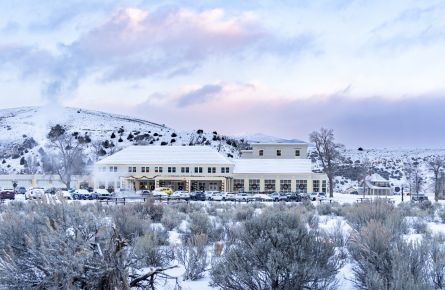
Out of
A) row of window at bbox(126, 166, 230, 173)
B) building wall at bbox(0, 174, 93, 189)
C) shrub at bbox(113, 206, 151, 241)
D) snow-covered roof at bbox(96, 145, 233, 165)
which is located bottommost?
shrub at bbox(113, 206, 151, 241)

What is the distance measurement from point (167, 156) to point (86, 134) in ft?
195

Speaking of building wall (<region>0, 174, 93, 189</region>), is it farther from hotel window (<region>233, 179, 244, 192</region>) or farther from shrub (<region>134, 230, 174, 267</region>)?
shrub (<region>134, 230, 174, 267</region>)

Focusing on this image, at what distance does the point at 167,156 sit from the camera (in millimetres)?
76312

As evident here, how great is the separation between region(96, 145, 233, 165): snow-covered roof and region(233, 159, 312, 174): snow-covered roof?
1.82 meters

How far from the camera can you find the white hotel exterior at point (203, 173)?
71.3 meters

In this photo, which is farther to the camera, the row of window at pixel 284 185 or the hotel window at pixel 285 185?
the hotel window at pixel 285 185

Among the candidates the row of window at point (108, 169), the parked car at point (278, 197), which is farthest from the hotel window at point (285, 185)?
the row of window at point (108, 169)

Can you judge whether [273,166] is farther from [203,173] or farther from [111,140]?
[111,140]

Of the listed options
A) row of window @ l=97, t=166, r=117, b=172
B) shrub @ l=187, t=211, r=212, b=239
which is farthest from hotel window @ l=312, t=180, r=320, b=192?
shrub @ l=187, t=211, r=212, b=239

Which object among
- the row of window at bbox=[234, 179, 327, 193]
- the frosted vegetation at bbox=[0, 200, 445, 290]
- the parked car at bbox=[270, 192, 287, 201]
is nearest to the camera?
the frosted vegetation at bbox=[0, 200, 445, 290]

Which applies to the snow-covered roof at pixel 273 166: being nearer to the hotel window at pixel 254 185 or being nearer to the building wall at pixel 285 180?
the building wall at pixel 285 180

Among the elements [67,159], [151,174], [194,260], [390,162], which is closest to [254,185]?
[151,174]

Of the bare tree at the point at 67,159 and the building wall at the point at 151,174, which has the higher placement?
the bare tree at the point at 67,159

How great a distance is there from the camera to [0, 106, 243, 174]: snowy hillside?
111 meters
